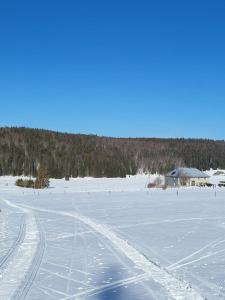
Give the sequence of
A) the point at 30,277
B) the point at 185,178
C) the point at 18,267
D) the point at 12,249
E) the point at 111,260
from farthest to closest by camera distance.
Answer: the point at 185,178, the point at 12,249, the point at 111,260, the point at 18,267, the point at 30,277

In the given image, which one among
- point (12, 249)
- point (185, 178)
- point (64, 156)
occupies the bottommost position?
point (12, 249)

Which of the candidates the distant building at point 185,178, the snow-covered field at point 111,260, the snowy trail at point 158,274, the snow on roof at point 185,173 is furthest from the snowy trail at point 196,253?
the snow on roof at point 185,173

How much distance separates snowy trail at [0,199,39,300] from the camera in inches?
432

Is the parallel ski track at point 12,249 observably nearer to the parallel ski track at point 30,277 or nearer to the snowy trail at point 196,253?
the parallel ski track at point 30,277

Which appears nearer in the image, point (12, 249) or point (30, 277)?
point (30, 277)

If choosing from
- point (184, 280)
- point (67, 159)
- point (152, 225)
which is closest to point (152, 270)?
point (184, 280)

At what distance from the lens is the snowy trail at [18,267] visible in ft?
36.0

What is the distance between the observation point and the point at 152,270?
13469 mm

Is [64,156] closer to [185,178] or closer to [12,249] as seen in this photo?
[185,178]

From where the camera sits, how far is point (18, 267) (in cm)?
1353

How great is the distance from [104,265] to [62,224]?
39.0 ft

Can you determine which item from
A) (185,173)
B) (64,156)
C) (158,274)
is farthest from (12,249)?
(64,156)

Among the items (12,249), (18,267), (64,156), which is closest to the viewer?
(18,267)

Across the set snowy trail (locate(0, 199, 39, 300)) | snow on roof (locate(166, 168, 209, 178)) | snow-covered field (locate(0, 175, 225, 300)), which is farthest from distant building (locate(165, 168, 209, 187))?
snowy trail (locate(0, 199, 39, 300))
